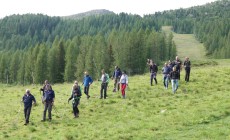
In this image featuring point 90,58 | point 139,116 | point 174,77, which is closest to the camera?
point 139,116

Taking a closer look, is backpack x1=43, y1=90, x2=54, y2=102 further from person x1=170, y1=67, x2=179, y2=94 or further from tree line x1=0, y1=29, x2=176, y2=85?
tree line x1=0, y1=29, x2=176, y2=85

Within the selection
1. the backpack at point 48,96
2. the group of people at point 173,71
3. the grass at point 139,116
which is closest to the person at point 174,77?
the group of people at point 173,71

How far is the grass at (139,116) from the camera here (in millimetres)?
22219

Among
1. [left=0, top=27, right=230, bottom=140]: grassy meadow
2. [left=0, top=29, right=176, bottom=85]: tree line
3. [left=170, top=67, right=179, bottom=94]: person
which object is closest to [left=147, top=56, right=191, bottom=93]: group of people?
[left=170, top=67, right=179, bottom=94]: person

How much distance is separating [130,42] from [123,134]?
302 ft

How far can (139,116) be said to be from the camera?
26938mm

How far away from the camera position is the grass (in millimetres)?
22219

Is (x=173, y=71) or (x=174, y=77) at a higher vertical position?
(x=173, y=71)

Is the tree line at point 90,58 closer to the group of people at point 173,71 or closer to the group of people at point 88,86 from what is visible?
the group of people at point 173,71

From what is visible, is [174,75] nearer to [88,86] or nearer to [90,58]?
[88,86]

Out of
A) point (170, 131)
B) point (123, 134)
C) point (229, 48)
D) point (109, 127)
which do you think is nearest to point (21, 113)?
point (109, 127)

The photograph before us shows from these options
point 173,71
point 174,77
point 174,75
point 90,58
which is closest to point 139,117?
point 174,77

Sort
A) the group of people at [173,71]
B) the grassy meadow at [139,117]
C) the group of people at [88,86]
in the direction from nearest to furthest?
the grassy meadow at [139,117]
the group of people at [88,86]
the group of people at [173,71]

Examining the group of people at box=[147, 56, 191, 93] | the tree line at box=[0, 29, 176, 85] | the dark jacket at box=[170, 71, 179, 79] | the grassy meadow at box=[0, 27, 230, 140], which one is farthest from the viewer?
the tree line at box=[0, 29, 176, 85]
